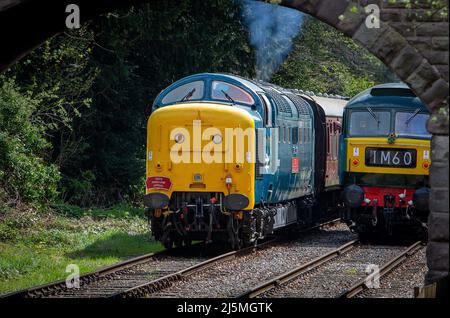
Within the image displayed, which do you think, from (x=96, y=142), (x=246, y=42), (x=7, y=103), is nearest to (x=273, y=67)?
(x=246, y=42)

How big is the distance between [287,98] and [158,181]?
14.8 ft

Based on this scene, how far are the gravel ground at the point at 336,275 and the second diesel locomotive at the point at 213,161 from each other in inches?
71.0

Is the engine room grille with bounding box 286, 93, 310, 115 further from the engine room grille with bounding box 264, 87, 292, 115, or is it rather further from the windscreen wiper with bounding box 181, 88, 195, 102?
the windscreen wiper with bounding box 181, 88, 195, 102

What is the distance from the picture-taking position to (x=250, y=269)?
16.8 m

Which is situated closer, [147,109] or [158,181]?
[158,181]

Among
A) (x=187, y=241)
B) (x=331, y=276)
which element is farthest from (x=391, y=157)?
(x=331, y=276)

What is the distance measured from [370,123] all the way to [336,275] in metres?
5.86

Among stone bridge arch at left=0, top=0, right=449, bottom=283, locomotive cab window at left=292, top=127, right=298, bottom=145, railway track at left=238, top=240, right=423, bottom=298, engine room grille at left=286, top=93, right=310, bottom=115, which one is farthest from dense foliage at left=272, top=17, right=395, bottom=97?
stone bridge arch at left=0, top=0, right=449, bottom=283

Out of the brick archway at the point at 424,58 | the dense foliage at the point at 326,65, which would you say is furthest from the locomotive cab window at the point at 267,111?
the dense foliage at the point at 326,65

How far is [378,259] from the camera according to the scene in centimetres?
1858

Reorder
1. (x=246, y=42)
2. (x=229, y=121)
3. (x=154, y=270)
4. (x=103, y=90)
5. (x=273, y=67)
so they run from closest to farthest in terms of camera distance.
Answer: (x=154, y=270), (x=229, y=121), (x=103, y=90), (x=246, y=42), (x=273, y=67)

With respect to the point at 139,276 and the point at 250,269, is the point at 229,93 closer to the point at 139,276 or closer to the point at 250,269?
the point at 250,269

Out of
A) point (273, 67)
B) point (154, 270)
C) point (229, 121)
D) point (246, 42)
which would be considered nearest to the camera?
point (154, 270)

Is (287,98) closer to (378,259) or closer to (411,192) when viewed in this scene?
(411,192)
